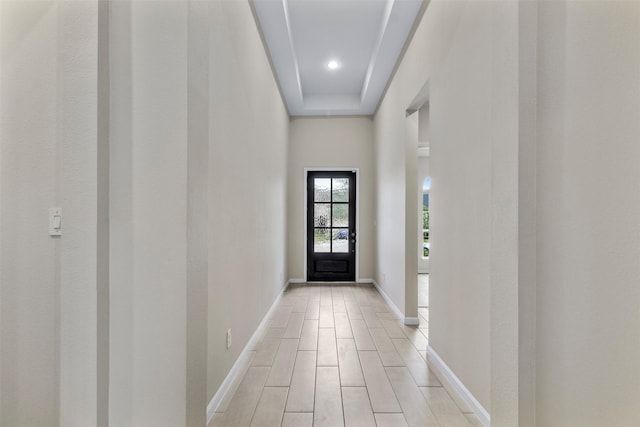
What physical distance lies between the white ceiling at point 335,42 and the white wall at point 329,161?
0.47m

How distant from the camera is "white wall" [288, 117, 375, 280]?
5410mm

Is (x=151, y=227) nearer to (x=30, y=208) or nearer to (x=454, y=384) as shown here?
(x=30, y=208)

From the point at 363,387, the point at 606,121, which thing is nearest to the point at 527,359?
the point at 606,121

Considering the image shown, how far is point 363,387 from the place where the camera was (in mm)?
2037

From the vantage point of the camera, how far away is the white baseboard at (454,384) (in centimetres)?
168

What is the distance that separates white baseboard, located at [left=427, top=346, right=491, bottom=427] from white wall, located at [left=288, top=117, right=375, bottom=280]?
3.04 m

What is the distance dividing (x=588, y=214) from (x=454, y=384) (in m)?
1.44

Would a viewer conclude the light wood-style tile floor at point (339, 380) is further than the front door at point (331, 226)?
No

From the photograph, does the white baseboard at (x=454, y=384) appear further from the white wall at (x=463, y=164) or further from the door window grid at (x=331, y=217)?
the door window grid at (x=331, y=217)

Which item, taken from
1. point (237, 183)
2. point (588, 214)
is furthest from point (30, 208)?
point (588, 214)

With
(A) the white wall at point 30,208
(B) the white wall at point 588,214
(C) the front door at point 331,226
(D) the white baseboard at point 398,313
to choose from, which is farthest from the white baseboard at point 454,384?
(C) the front door at point 331,226

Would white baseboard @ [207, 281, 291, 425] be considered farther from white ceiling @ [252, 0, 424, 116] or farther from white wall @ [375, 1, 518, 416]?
white ceiling @ [252, 0, 424, 116]

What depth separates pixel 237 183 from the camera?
231 centimetres

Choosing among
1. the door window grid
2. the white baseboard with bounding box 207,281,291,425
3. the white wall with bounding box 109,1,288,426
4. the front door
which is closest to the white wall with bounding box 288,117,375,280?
the front door
